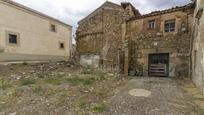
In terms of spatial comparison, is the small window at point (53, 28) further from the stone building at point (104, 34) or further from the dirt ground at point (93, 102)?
the dirt ground at point (93, 102)

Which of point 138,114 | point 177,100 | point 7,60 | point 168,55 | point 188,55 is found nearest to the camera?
point 138,114

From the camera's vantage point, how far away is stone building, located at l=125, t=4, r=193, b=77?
10016 millimetres

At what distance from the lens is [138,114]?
14.4 feet

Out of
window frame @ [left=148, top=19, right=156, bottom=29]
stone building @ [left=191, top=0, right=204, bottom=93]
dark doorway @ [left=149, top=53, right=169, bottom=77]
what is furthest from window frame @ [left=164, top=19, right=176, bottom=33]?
stone building @ [left=191, top=0, right=204, bottom=93]

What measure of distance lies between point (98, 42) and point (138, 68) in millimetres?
4063

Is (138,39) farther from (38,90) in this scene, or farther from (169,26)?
(38,90)

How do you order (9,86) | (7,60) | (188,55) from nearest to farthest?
(9,86) → (188,55) → (7,60)

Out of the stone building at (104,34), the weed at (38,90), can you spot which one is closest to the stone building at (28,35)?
the stone building at (104,34)

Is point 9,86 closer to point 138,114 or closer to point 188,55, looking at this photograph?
point 138,114

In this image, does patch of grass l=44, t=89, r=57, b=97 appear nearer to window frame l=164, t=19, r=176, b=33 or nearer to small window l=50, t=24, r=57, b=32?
window frame l=164, t=19, r=176, b=33

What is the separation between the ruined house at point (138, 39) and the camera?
33.3 feet

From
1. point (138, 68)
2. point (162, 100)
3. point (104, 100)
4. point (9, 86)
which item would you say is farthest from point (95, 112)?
point (138, 68)

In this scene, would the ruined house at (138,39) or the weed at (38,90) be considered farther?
the ruined house at (138,39)

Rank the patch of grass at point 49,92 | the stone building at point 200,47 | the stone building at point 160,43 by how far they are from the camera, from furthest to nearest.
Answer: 1. the stone building at point 160,43
2. the patch of grass at point 49,92
3. the stone building at point 200,47
